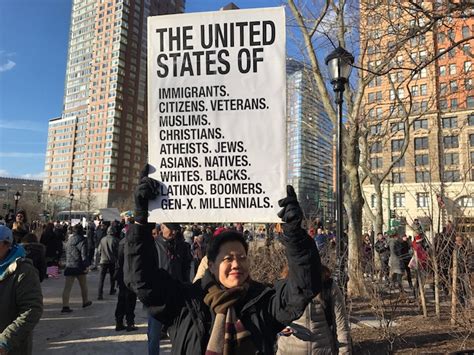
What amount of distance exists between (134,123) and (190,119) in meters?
130

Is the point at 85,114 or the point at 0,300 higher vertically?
the point at 85,114

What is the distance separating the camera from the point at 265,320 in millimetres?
2092

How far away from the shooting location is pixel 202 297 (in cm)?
216

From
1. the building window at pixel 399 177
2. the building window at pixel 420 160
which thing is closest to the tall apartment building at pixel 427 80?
the building window at pixel 420 160

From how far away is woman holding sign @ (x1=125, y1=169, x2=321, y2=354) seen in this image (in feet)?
6.55

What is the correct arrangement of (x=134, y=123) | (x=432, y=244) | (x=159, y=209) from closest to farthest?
1. (x=159, y=209)
2. (x=432, y=244)
3. (x=134, y=123)

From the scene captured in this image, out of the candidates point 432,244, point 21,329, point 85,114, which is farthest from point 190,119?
point 85,114

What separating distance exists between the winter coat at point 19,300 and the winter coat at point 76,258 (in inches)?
250

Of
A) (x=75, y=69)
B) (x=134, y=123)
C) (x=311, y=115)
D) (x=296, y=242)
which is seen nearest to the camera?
(x=296, y=242)

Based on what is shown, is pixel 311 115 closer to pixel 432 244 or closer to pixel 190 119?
pixel 432 244

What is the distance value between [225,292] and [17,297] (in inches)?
81.9

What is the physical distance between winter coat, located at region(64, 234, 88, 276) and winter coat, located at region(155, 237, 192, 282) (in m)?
4.03

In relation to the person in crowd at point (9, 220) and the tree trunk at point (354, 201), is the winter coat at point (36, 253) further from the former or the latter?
the tree trunk at point (354, 201)

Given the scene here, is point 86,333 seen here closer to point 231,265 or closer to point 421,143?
point 231,265
